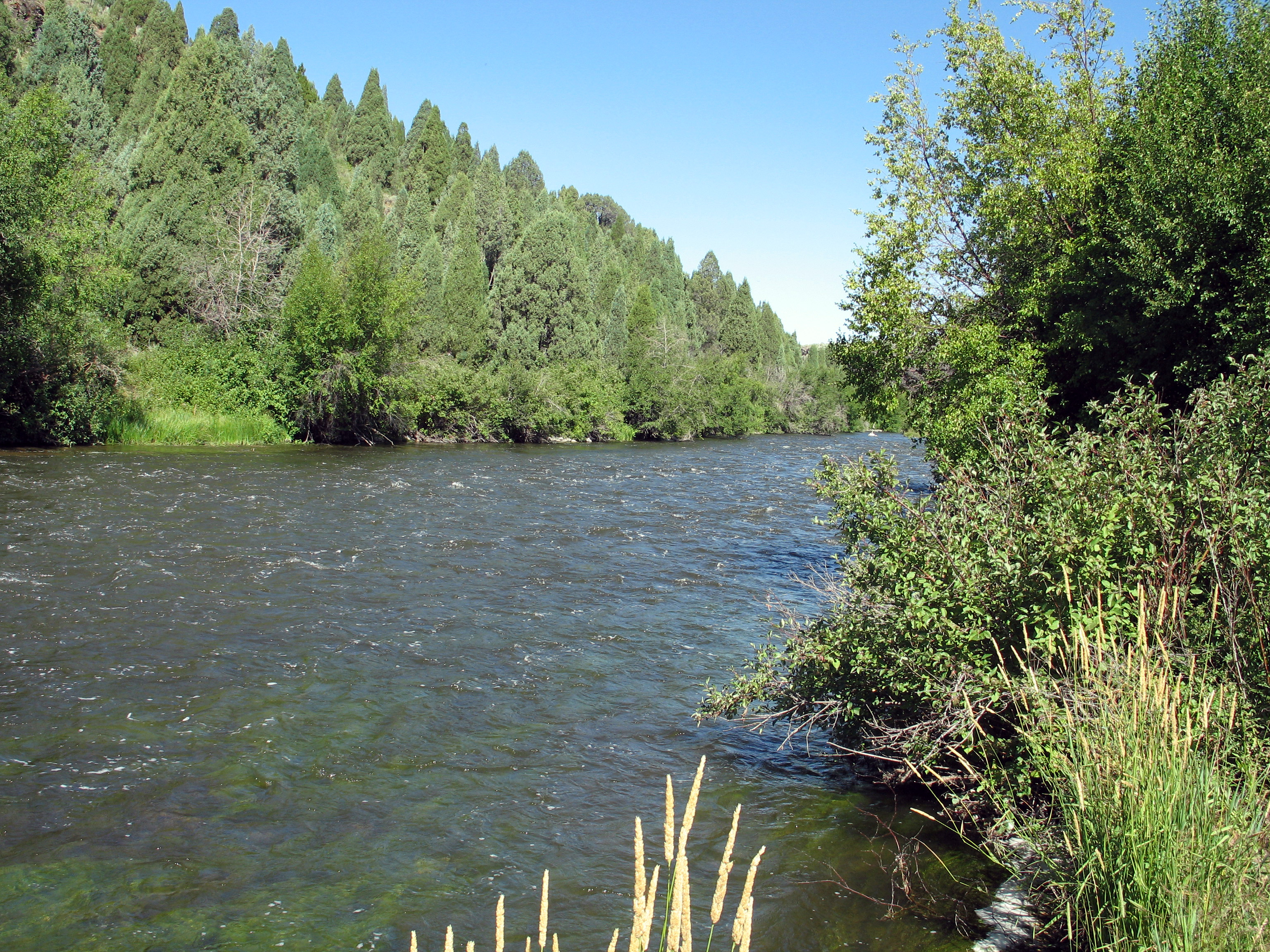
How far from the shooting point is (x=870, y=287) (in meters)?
18.4

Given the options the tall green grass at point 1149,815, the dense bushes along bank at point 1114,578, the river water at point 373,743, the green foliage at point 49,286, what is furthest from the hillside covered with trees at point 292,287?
the tall green grass at point 1149,815

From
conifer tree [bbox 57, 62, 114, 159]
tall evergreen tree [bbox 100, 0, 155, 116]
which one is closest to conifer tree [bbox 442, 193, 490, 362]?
conifer tree [bbox 57, 62, 114, 159]

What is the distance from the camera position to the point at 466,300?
5359 centimetres

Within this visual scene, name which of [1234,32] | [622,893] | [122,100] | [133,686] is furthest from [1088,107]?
[122,100]

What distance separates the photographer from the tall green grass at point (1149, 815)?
3.74 m

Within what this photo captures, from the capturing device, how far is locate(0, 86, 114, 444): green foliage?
23.6 meters

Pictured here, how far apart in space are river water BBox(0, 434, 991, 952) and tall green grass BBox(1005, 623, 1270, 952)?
1.25 m

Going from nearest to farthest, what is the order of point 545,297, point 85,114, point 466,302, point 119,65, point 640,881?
point 640,881
point 466,302
point 545,297
point 85,114
point 119,65

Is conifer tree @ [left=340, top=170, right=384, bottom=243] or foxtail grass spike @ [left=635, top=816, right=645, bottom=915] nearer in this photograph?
foxtail grass spike @ [left=635, top=816, right=645, bottom=915]

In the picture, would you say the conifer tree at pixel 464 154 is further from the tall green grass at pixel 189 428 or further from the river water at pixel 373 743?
the river water at pixel 373 743

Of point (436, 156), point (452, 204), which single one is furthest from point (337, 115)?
point (452, 204)

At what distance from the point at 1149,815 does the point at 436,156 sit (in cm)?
9509

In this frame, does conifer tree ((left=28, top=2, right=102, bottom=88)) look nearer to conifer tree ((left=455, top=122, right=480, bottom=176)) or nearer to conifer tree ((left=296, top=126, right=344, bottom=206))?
conifer tree ((left=296, top=126, right=344, bottom=206))

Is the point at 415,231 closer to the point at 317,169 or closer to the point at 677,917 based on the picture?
the point at 317,169
